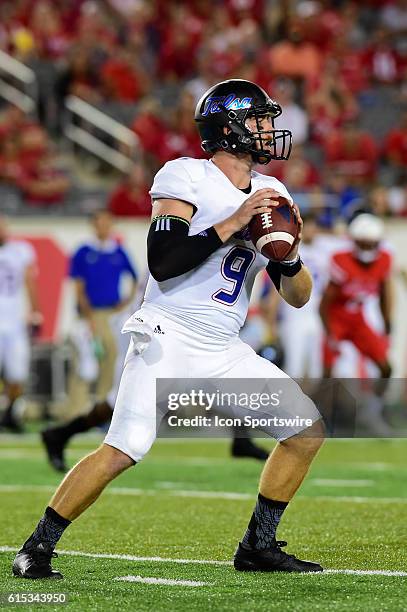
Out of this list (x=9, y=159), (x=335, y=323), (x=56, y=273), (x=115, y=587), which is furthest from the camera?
(x=9, y=159)

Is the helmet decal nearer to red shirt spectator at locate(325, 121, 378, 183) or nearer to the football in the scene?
the football

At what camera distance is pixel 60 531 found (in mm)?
4227

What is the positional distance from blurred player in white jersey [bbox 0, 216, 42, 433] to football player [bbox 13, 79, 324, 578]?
682 cm

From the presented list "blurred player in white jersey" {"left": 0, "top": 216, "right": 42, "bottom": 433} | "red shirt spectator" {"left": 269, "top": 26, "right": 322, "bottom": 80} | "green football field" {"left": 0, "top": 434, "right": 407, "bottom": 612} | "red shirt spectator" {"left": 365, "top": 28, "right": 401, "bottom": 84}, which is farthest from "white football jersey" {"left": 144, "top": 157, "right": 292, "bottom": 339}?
"red shirt spectator" {"left": 365, "top": 28, "right": 401, "bottom": 84}

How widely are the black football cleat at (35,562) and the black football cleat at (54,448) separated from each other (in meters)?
3.35

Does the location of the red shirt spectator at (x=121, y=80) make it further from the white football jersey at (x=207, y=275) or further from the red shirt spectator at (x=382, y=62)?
the white football jersey at (x=207, y=275)

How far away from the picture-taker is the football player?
421cm

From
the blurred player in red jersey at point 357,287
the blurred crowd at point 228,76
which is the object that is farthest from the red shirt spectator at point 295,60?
the blurred player in red jersey at point 357,287

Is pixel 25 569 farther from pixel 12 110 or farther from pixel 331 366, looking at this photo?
pixel 12 110

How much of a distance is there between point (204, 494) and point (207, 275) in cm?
269

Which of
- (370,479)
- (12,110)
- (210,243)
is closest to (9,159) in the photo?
(12,110)

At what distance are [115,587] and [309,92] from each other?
35.4 feet

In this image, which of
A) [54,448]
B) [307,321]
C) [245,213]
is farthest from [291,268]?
[307,321]

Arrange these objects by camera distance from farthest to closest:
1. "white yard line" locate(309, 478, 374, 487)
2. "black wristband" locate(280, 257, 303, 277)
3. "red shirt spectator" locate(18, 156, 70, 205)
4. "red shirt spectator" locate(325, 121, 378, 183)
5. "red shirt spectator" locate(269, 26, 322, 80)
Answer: "red shirt spectator" locate(269, 26, 322, 80)
"red shirt spectator" locate(325, 121, 378, 183)
"red shirt spectator" locate(18, 156, 70, 205)
"white yard line" locate(309, 478, 374, 487)
"black wristband" locate(280, 257, 303, 277)
